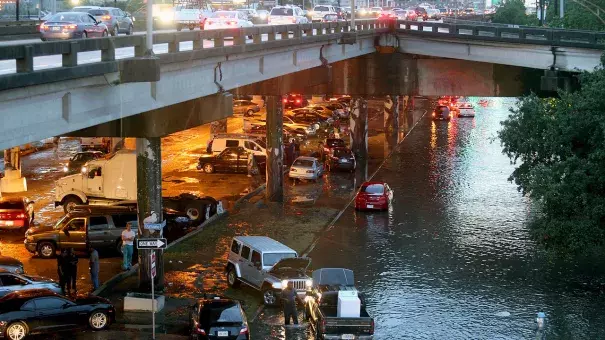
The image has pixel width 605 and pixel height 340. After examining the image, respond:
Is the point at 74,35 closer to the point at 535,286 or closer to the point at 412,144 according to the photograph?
the point at 535,286

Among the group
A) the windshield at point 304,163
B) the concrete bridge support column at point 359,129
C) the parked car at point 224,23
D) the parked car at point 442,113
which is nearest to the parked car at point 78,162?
the windshield at point 304,163

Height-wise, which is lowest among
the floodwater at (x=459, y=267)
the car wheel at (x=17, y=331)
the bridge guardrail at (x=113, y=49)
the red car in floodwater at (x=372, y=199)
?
the floodwater at (x=459, y=267)

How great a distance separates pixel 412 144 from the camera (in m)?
61.2

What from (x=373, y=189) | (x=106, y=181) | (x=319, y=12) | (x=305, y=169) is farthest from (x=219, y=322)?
(x=319, y=12)

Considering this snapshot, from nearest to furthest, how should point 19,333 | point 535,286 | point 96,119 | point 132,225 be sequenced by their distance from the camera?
point 96,119 < point 19,333 < point 535,286 < point 132,225

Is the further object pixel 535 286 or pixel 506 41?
pixel 506 41

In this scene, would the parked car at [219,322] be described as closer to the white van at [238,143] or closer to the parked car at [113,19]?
the parked car at [113,19]

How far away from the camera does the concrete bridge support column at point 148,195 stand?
963 inches

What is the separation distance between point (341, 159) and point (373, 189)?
11204mm

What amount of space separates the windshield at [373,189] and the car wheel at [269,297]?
1499 cm

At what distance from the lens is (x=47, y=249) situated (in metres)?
29.1

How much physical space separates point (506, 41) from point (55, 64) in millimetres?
24675

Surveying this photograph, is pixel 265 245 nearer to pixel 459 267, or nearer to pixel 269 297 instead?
pixel 269 297

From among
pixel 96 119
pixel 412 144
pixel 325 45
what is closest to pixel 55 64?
pixel 96 119
